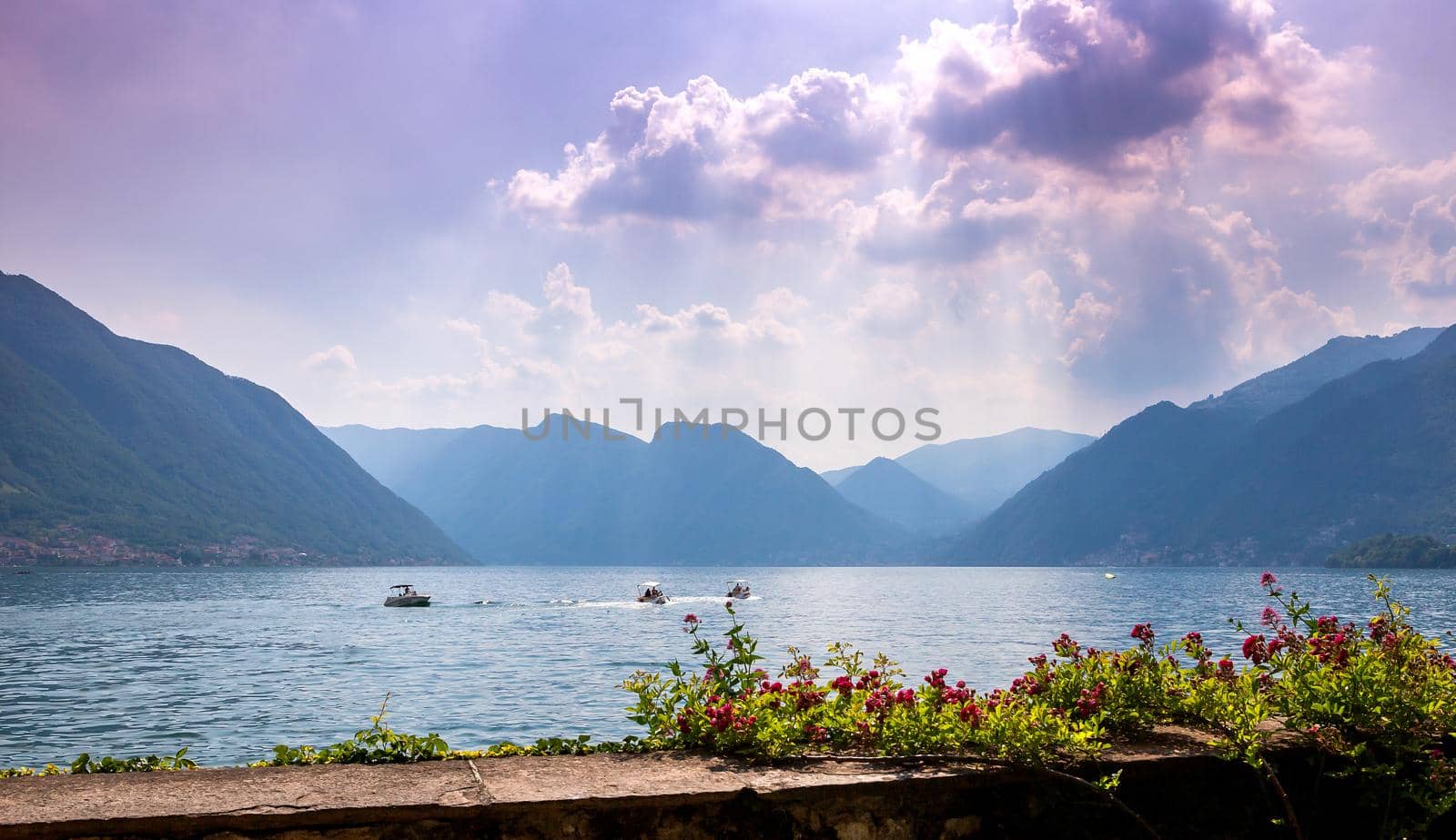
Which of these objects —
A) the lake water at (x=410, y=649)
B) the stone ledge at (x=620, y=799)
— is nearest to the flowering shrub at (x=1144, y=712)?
the stone ledge at (x=620, y=799)

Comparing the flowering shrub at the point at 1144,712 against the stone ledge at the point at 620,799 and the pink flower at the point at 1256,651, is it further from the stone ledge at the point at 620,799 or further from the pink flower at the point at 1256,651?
the stone ledge at the point at 620,799

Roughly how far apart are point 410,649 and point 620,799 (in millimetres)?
56112

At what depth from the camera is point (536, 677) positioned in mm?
39188

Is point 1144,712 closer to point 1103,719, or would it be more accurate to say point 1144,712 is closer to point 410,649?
point 1103,719

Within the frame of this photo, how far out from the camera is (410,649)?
5622cm

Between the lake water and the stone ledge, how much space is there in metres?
20.1

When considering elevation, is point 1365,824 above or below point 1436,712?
below

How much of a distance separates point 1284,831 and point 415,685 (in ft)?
120

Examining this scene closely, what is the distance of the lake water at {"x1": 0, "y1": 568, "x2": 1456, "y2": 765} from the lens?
27.3 meters

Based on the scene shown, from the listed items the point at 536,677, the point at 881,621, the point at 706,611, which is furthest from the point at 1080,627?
the point at 536,677

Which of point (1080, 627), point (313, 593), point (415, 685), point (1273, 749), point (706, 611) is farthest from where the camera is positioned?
point (313, 593)

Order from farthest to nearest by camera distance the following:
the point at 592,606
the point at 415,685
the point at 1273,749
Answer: the point at 592,606 < the point at 415,685 < the point at 1273,749

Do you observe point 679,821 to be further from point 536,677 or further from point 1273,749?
point 536,677

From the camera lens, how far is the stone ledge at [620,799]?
423 centimetres
